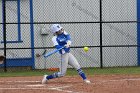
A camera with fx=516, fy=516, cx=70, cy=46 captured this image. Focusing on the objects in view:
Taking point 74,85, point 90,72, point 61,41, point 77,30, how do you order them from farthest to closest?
point 77,30, point 90,72, point 61,41, point 74,85

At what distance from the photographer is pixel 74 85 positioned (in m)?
13.0

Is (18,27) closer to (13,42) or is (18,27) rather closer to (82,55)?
(13,42)

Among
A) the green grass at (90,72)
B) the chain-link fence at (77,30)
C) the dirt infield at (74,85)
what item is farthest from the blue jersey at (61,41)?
the chain-link fence at (77,30)

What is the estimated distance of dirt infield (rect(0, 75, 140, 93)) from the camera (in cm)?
1191

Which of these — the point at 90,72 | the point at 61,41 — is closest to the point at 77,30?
the point at 90,72

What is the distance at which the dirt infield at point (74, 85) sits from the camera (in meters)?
11.9

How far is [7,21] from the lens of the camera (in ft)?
63.2

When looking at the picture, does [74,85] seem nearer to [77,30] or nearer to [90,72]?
[90,72]

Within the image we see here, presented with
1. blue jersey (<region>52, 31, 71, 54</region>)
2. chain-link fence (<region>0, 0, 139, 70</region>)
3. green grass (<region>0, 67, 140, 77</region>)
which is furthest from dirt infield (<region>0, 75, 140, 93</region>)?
chain-link fence (<region>0, 0, 139, 70</region>)

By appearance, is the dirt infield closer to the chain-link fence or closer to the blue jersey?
the blue jersey

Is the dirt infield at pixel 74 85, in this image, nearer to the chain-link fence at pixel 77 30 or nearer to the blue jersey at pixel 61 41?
the blue jersey at pixel 61 41

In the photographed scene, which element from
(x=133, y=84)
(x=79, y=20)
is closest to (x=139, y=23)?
(x=79, y=20)

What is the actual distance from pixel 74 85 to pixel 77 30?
22.7ft

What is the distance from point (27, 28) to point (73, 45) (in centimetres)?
188
